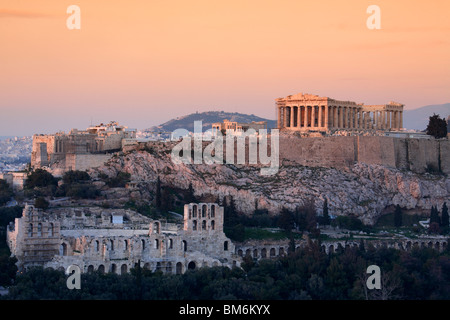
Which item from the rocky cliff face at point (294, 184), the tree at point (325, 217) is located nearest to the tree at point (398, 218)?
the rocky cliff face at point (294, 184)

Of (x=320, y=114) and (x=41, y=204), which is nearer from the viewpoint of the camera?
(x=41, y=204)

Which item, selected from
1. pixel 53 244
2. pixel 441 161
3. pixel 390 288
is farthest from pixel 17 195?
pixel 441 161

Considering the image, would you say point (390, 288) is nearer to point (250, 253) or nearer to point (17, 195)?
point (250, 253)

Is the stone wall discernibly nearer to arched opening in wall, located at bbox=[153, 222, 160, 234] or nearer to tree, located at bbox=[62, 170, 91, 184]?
tree, located at bbox=[62, 170, 91, 184]

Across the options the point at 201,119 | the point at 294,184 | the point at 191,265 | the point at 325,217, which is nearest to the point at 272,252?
the point at 325,217

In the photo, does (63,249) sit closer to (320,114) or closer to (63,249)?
(63,249)

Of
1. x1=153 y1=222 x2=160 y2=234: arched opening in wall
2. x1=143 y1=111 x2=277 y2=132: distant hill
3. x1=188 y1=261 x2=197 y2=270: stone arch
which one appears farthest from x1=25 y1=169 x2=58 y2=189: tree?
x1=143 y1=111 x2=277 y2=132: distant hill

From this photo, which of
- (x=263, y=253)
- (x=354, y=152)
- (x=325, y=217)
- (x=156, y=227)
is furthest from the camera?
(x=354, y=152)
